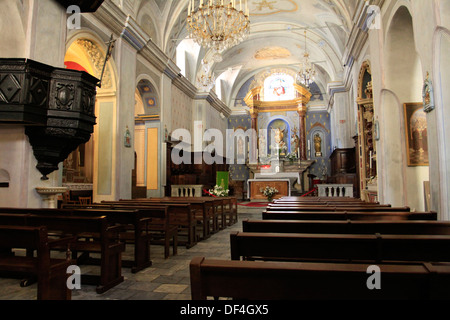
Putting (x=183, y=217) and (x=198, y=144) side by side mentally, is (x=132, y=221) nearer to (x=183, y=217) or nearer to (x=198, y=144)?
(x=183, y=217)

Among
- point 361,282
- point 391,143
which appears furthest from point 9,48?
point 391,143

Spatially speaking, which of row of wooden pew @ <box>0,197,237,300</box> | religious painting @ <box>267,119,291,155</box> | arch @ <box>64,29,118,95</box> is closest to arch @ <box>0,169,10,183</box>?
row of wooden pew @ <box>0,197,237,300</box>

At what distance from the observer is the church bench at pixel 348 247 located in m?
1.99

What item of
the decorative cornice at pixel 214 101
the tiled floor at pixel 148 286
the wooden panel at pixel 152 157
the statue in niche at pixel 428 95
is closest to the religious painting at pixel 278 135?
the decorative cornice at pixel 214 101

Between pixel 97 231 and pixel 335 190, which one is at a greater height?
pixel 335 190

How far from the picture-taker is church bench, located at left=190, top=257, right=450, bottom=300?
1207 millimetres

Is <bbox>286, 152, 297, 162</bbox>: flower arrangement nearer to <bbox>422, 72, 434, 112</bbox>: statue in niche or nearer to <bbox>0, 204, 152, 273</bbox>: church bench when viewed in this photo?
<bbox>422, 72, 434, 112</bbox>: statue in niche

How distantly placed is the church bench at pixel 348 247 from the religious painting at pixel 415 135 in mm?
5495

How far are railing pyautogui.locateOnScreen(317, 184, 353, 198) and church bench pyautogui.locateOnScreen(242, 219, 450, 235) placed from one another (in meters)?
9.06

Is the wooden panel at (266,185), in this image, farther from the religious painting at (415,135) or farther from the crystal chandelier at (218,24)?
the crystal chandelier at (218,24)

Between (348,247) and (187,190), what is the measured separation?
10408mm

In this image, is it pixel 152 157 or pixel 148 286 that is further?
pixel 152 157

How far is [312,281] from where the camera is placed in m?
1.29

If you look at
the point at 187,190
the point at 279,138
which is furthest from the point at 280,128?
the point at 187,190
